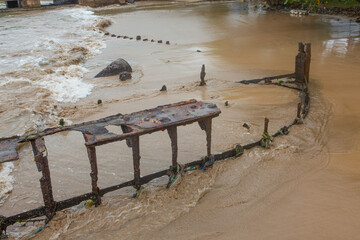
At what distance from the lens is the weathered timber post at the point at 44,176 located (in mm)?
3117

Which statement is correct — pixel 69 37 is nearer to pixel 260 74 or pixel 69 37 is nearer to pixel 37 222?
pixel 260 74


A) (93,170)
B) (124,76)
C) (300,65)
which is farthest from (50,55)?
(93,170)

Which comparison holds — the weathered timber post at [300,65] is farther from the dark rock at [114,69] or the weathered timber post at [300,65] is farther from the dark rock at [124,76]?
the dark rock at [114,69]

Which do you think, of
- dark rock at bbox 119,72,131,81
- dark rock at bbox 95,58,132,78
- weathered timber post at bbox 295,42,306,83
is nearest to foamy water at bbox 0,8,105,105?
dark rock at bbox 95,58,132,78

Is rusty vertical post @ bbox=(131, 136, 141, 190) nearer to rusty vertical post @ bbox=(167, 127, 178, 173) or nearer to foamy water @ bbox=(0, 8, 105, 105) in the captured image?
rusty vertical post @ bbox=(167, 127, 178, 173)

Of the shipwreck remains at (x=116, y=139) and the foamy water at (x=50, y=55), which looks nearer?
the shipwreck remains at (x=116, y=139)

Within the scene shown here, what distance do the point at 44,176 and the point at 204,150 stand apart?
250 centimetres

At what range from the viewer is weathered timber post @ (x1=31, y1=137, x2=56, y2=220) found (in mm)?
3117

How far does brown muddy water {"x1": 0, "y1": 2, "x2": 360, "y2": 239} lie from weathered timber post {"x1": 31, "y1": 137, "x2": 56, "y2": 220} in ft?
0.75

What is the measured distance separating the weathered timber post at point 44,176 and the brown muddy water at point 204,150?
227mm

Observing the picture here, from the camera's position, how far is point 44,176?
317 cm

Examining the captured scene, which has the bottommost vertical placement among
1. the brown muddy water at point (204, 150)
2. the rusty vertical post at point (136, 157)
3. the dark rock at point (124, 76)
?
the brown muddy water at point (204, 150)

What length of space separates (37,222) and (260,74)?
7210 millimetres

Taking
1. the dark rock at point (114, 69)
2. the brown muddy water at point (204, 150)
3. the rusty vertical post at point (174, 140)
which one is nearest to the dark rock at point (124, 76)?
the brown muddy water at point (204, 150)
